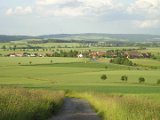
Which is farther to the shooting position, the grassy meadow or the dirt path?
the dirt path

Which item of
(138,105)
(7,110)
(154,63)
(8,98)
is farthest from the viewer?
(154,63)

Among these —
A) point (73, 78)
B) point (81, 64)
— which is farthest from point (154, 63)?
point (73, 78)

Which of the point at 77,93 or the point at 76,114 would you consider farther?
the point at 77,93

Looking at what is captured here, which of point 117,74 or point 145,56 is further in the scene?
point 145,56

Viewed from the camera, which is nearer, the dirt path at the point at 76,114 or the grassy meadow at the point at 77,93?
the grassy meadow at the point at 77,93

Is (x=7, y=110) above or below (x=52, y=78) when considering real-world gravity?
above

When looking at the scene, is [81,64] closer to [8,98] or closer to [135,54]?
[135,54]

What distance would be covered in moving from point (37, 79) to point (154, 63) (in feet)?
170

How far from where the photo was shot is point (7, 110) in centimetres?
1260

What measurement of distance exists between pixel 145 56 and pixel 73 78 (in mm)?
80096

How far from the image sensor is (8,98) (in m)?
14.6

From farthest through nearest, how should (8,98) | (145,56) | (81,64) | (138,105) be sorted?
(145,56), (81,64), (138,105), (8,98)

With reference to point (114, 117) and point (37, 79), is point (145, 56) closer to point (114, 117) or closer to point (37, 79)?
point (37, 79)

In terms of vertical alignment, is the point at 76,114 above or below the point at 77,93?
above
